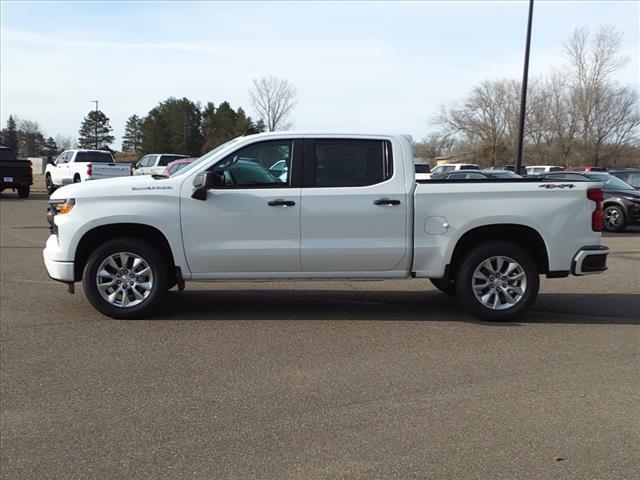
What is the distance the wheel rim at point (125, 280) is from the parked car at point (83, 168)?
19.5 metres

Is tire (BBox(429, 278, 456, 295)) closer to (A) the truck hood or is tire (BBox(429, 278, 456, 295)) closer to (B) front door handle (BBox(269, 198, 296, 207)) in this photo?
(B) front door handle (BBox(269, 198, 296, 207))

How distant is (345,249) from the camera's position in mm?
6504

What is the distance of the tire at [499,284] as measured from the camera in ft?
21.5

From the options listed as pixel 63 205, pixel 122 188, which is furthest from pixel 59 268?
pixel 122 188

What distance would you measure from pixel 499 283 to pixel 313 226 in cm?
206

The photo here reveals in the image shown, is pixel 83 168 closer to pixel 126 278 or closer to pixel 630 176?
pixel 630 176

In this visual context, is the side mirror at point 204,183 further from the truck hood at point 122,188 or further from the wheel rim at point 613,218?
the wheel rim at point 613,218

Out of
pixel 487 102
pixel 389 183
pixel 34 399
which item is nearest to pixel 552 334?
pixel 389 183

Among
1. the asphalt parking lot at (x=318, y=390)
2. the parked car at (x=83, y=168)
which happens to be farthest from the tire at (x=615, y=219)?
the parked car at (x=83, y=168)

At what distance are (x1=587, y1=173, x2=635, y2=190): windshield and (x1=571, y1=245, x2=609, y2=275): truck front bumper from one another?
11089 millimetres

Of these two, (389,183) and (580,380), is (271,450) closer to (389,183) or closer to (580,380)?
(580,380)

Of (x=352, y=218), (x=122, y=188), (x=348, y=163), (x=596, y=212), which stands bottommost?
(x=352, y=218)

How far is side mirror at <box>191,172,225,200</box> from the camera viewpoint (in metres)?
6.30

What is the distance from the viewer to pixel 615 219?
52.5 feet
